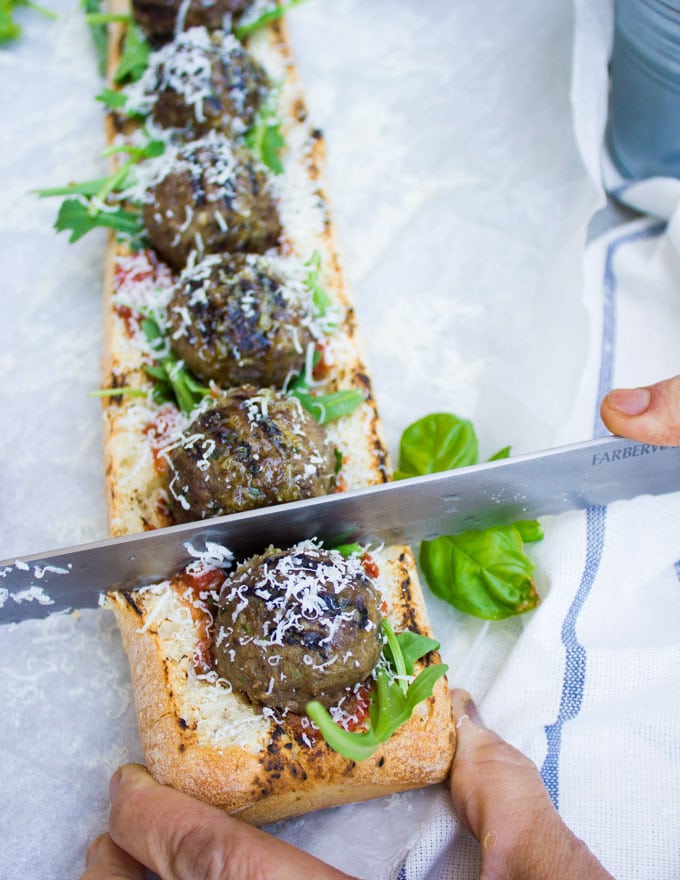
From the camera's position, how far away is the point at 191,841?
2348 mm

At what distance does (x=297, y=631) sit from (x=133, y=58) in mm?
3155

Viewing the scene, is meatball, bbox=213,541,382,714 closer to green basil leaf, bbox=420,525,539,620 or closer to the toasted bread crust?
the toasted bread crust

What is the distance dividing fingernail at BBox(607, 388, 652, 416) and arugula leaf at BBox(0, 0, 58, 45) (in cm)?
410

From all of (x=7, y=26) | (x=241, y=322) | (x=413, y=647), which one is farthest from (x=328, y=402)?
(x=7, y=26)

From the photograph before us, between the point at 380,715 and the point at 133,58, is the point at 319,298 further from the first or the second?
the point at 133,58

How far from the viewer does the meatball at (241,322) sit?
2.97 m

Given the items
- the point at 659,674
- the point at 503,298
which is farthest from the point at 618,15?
the point at 659,674

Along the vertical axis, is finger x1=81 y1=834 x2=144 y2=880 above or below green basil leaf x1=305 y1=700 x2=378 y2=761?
below

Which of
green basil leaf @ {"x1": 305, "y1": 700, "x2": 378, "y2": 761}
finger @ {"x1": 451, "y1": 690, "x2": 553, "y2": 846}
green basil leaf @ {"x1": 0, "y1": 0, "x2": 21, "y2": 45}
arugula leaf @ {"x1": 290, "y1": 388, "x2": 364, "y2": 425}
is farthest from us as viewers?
green basil leaf @ {"x1": 0, "y1": 0, "x2": 21, "y2": 45}

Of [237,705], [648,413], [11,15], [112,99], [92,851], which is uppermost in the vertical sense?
[11,15]

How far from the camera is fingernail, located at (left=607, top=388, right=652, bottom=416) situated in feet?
8.98

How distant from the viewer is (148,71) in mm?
3994

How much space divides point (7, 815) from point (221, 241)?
2135 millimetres

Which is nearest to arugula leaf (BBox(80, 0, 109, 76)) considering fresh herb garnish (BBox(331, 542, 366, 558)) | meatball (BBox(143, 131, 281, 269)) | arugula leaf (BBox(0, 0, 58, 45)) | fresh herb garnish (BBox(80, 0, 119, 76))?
fresh herb garnish (BBox(80, 0, 119, 76))
